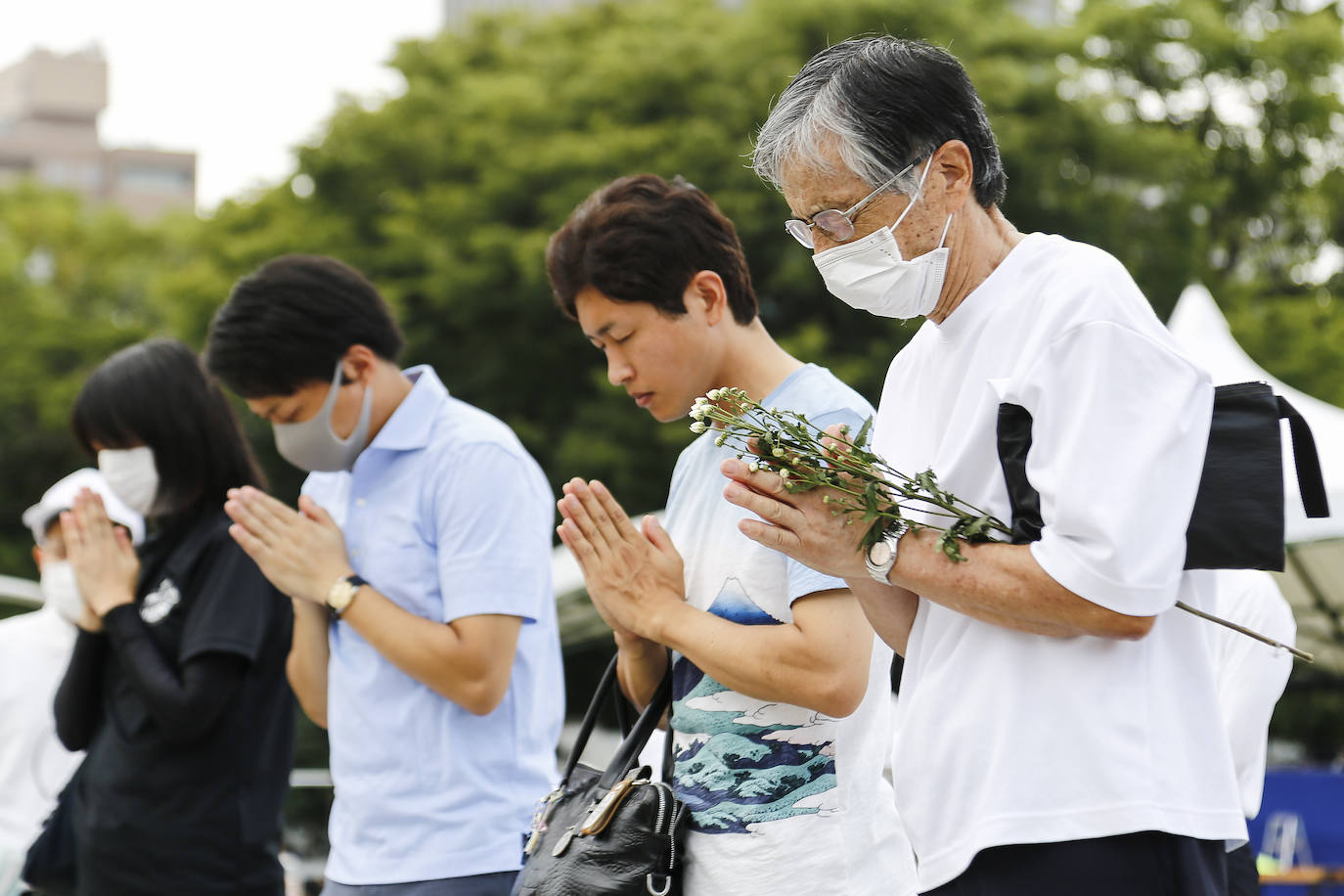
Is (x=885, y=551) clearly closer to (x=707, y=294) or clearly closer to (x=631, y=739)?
(x=631, y=739)

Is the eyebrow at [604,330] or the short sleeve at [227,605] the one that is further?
the short sleeve at [227,605]

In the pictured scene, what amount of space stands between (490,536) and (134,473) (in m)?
1.21

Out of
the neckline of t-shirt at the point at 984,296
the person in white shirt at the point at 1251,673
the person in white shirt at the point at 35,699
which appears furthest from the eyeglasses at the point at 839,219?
the person in white shirt at the point at 35,699

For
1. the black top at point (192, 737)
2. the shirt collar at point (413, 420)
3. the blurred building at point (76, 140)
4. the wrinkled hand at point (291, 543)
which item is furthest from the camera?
the blurred building at point (76, 140)

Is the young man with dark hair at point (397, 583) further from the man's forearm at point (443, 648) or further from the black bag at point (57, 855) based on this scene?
the black bag at point (57, 855)

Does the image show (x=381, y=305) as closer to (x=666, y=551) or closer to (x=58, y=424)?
(x=666, y=551)

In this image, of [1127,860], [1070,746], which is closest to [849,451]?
[1070,746]

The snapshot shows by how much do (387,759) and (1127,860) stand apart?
168 centimetres

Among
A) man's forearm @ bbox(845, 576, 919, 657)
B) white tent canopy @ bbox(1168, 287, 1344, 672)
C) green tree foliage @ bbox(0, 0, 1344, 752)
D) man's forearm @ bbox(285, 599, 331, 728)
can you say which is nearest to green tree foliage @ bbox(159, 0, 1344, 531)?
green tree foliage @ bbox(0, 0, 1344, 752)

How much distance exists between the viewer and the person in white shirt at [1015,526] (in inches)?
65.1

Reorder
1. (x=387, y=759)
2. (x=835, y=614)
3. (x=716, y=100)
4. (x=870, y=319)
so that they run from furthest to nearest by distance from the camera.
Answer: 1. (x=716, y=100)
2. (x=870, y=319)
3. (x=387, y=759)
4. (x=835, y=614)

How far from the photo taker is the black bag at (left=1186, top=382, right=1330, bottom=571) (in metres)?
1.65

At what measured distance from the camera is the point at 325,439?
319 cm

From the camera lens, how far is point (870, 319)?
15.1 meters
